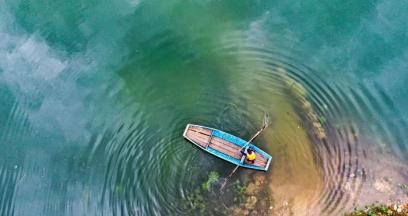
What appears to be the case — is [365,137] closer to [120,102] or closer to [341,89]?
[341,89]

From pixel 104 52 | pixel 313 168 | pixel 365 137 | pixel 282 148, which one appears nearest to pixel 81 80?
pixel 104 52

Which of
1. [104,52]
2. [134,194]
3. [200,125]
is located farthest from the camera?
[104,52]

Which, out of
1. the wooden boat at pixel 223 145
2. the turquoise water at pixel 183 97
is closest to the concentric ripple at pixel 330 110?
the turquoise water at pixel 183 97

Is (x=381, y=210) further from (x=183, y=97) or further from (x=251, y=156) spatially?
(x=183, y=97)

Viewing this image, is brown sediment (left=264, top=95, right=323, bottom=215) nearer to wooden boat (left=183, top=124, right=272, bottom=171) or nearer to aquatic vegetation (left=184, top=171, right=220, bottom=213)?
wooden boat (left=183, top=124, right=272, bottom=171)

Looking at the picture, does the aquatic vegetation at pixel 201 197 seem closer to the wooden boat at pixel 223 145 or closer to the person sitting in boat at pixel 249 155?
the wooden boat at pixel 223 145

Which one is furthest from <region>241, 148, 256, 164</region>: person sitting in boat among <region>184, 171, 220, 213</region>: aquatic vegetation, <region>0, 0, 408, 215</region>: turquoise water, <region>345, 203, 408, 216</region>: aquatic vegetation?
<region>345, 203, 408, 216</region>: aquatic vegetation
